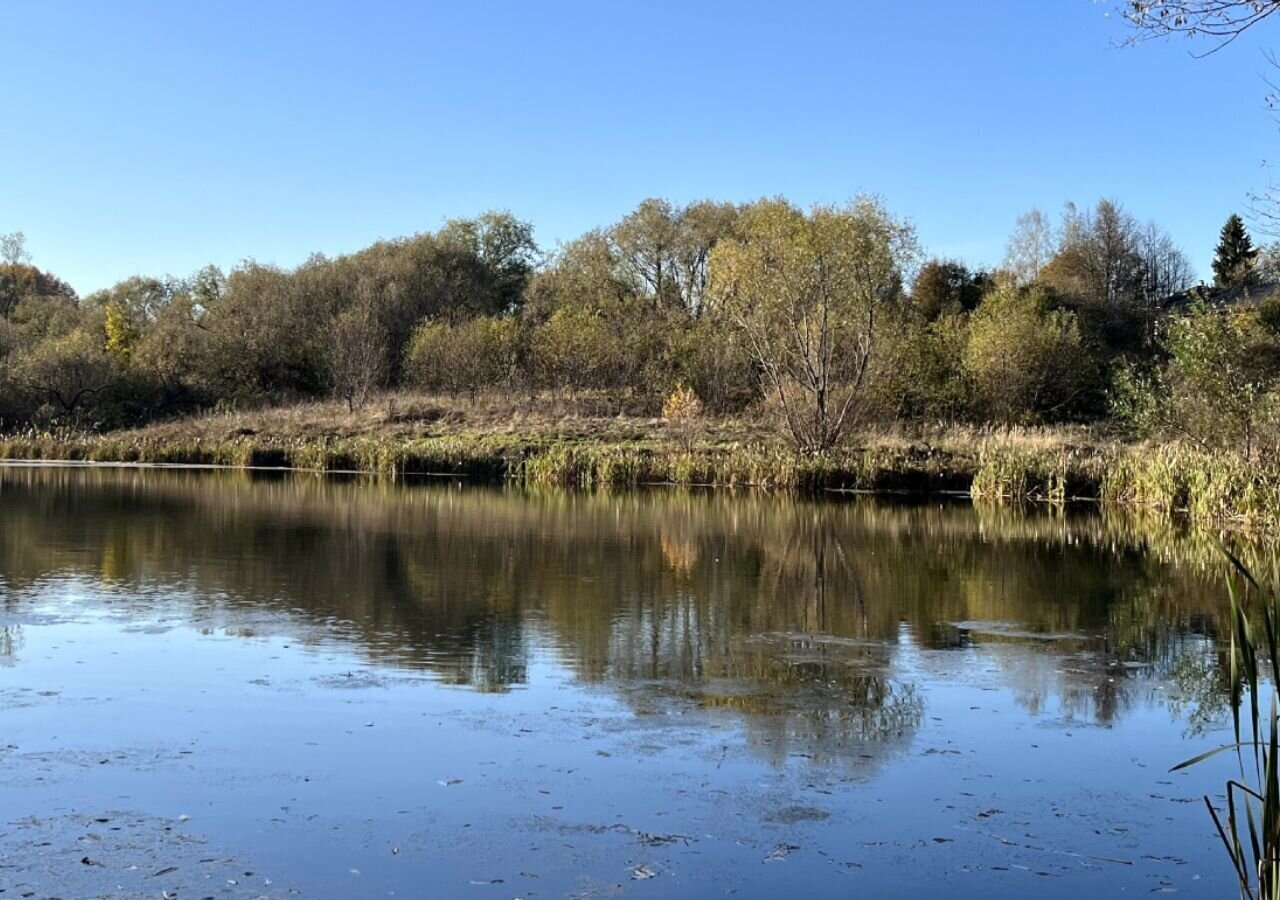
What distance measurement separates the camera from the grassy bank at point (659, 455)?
843 inches

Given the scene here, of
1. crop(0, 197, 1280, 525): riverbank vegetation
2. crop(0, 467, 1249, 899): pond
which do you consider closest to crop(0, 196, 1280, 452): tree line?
crop(0, 197, 1280, 525): riverbank vegetation

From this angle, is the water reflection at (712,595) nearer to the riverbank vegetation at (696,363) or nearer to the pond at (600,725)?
the pond at (600,725)

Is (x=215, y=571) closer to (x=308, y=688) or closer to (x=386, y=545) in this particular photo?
(x=386, y=545)

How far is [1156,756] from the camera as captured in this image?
19.9 feet

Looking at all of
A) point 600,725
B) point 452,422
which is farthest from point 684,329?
point 600,725

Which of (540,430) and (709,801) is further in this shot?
(540,430)

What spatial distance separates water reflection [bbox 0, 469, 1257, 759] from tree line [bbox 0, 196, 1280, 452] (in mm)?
7473

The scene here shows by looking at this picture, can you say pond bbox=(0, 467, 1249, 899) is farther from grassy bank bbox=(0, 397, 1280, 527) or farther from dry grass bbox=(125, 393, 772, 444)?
dry grass bbox=(125, 393, 772, 444)

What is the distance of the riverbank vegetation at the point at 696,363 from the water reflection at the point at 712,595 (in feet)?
9.71

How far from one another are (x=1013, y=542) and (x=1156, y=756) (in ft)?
36.0

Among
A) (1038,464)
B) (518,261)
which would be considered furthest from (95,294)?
(1038,464)

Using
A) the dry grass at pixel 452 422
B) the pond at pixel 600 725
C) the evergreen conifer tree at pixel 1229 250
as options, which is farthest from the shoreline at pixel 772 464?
the evergreen conifer tree at pixel 1229 250

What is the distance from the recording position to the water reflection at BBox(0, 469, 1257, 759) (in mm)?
7523

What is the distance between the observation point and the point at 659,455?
3044 cm
